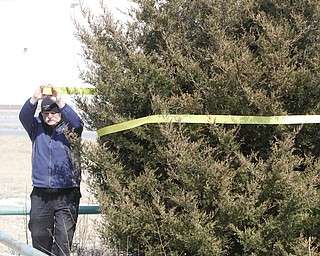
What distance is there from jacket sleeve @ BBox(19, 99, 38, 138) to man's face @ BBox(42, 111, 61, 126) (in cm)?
10

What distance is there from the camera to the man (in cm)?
446

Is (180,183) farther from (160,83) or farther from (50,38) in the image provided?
(50,38)

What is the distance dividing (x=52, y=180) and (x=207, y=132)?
1461 mm

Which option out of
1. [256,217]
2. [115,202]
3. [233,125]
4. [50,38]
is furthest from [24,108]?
[50,38]

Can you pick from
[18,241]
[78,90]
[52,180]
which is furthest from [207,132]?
[52,180]

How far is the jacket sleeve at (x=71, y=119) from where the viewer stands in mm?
4379

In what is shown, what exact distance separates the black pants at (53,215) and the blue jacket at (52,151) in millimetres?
106

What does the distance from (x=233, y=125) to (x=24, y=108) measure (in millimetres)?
1868

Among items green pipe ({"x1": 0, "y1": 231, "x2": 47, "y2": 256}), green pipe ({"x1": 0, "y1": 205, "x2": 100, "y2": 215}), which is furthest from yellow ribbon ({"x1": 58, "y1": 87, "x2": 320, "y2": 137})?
green pipe ({"x1": 0, "y1": 205, "x2": 100, "y2": 215})

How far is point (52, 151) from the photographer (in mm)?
4531

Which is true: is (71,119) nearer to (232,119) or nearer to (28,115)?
(28,115)

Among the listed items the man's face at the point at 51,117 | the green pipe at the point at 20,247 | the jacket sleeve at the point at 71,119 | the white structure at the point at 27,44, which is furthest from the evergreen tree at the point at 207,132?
the white structure at the point at 27,44

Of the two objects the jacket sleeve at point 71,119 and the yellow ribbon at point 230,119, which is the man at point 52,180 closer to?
the jacket sleeve at point 71,119

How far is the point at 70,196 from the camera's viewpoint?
15.0ft
